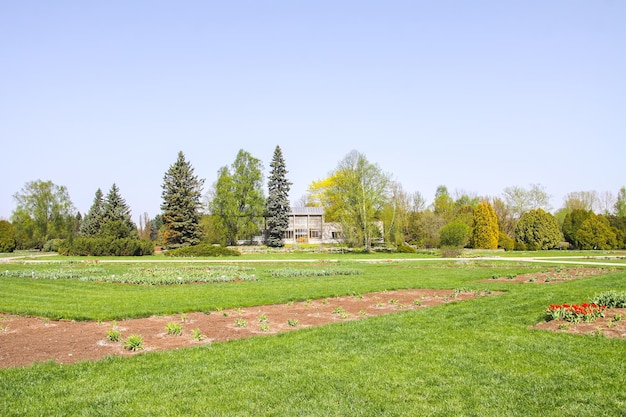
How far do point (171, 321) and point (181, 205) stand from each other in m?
40.8

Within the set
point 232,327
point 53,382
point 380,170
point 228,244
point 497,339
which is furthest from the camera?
point 228,244

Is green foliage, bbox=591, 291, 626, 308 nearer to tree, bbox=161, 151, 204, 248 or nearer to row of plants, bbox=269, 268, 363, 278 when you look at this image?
row of plants, bbox=269, 268, 363, 278

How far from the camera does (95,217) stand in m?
55.6

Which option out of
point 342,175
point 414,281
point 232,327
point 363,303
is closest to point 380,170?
point 342,175

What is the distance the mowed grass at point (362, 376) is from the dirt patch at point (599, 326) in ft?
1.12

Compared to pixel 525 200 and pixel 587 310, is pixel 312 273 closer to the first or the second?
pixel 587 310

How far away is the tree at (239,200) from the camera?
2283 inches

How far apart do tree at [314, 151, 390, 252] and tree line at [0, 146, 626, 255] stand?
0.10 meters

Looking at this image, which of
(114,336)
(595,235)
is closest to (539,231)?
(595,235)

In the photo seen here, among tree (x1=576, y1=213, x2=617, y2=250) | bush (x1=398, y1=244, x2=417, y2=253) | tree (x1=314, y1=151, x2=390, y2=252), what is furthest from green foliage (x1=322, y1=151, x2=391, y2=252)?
tree (x1=576, y1=213, x2=617, y2=250)

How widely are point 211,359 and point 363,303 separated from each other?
592 cm

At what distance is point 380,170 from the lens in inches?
1766

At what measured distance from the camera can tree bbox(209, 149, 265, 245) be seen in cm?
5800

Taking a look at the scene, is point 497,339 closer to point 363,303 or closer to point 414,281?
point 363,303
